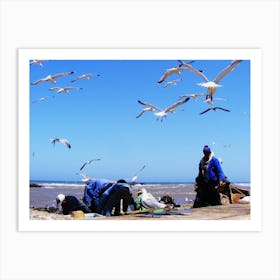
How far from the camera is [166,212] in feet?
11.5

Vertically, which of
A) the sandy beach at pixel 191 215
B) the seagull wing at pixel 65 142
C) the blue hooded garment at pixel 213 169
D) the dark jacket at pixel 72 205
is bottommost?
the sandy beach at pixel 191 215

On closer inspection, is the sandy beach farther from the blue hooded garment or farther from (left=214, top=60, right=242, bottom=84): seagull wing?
(left=214, top=60, right=242, bottom=84): seagull wing

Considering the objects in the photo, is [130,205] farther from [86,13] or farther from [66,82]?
[86,13]

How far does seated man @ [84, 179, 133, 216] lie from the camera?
353cm

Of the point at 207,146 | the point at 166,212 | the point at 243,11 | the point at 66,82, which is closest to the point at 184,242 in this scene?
the point at 166,212

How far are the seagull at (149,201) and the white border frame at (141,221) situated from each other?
14 centimetres

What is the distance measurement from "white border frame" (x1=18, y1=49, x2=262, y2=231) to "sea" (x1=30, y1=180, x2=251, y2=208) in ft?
0.22

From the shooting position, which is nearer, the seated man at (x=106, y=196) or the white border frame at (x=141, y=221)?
the white border frame at (x=141, y=221)

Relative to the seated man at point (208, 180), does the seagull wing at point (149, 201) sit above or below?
below

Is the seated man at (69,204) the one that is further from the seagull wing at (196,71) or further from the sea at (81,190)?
the seagull wing at (196,71)

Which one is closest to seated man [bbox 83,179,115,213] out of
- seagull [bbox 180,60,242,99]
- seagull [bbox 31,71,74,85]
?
seagull [bbox 31,71,74,85]

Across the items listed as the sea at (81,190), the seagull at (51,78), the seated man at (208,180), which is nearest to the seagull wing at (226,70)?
the seated man at (208,180)

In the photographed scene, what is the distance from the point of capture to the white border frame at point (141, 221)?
11.2 feet

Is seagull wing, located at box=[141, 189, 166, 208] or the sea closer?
the sea
